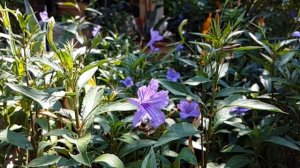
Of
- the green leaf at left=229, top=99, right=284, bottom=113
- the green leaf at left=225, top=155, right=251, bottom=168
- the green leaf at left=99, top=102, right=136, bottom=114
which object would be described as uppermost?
the green leaf at left=99, top=102, right=136, bottom=114

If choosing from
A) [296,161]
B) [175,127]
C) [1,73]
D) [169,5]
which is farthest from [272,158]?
[169,5]

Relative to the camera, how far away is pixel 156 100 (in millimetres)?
923

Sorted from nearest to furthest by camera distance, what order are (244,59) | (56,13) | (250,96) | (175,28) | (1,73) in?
1. (1,73)
2. (250,96)
3. (244,59)
4. (56,13)
5. (175,28)

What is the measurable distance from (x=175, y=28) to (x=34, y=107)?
3.18 meters

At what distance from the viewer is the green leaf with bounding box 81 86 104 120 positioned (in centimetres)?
97

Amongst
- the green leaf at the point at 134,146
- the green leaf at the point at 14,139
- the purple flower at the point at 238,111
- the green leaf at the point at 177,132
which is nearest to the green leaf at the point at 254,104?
the green leaf at the point at 177,132

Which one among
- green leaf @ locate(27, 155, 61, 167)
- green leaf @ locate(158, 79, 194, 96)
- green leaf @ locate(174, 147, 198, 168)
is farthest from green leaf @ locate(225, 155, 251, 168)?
green leaf @ locate(27, 155, 61, 167)

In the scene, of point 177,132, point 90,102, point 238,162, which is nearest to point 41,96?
point 90,102

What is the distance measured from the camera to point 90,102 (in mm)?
986

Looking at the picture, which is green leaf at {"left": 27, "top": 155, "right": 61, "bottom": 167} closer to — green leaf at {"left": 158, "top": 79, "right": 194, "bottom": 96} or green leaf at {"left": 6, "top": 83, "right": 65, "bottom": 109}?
green leaf at {"left": 6, "top": 83, "right": 65, "bottom": 109}

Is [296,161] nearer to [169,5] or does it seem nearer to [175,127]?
[175,127]

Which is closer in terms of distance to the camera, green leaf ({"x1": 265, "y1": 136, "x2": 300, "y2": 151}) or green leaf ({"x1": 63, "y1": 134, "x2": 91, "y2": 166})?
green leaf ({"x1": 63, "y1": 134, "x2": 91, "y2": 166})

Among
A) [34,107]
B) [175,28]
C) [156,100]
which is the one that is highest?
[156,100]

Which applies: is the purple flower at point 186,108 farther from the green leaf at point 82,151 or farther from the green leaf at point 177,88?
the green leaf at point 82,151
